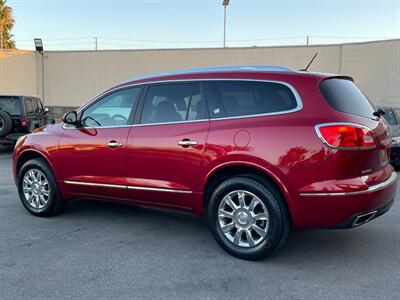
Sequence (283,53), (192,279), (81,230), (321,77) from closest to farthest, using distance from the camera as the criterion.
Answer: (192,279), (321,77), (81,230), (283,53)

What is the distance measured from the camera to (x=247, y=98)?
13.4 feet

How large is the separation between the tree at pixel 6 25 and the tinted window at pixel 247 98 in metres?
43.0

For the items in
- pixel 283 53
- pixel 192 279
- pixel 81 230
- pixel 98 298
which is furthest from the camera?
pixel 283 53

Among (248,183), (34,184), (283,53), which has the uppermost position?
(283,53)

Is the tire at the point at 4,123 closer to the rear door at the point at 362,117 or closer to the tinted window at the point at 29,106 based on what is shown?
the tinted window at the point at 29,106

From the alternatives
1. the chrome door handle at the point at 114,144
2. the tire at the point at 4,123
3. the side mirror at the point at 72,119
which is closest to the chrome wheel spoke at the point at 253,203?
the chrome door handle at the point at 114,144

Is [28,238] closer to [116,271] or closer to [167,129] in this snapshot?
[116,271]

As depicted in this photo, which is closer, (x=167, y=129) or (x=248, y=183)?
(x=248, y=183)

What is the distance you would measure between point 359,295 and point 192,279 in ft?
4.42

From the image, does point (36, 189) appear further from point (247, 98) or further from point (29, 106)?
point (29, 106)

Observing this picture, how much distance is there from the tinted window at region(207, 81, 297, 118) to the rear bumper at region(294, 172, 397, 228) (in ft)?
2.82

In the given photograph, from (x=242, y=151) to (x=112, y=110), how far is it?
187 centimetres

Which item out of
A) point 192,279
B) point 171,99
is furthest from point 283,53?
point 192,279

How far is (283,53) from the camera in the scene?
17.9m
